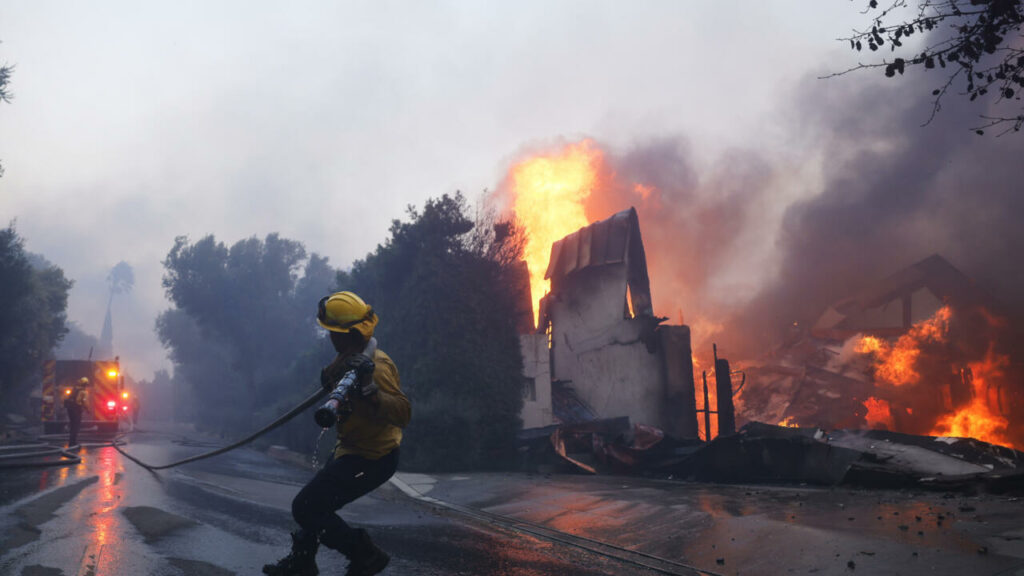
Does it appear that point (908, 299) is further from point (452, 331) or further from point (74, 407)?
point (74, 407)

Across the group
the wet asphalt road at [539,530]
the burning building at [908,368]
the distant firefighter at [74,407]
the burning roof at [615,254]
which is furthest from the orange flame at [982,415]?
the distant firefighter at [74,407]

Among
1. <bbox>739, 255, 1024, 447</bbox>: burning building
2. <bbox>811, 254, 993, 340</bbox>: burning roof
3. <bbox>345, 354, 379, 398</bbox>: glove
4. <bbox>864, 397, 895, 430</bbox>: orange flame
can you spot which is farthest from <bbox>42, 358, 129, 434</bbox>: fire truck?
<bbox>811, 254, 993, 340</bbox>: burning roof

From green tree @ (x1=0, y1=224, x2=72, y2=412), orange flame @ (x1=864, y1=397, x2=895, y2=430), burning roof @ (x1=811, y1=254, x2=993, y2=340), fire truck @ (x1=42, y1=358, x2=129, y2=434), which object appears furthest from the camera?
burning roof @ (x1=811, y1=254, x2=993, y2=340)

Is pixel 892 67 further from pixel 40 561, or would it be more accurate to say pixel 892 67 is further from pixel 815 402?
pixel 815 402

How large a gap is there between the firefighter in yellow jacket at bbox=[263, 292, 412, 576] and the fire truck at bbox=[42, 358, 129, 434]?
24869 mm

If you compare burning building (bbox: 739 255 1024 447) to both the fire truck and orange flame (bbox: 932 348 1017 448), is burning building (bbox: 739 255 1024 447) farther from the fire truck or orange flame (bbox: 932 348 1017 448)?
the fire truck

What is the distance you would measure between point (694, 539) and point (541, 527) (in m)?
2.05

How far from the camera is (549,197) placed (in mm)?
30953

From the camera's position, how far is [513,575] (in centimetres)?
536

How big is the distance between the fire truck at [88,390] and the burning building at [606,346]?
16.5 metres

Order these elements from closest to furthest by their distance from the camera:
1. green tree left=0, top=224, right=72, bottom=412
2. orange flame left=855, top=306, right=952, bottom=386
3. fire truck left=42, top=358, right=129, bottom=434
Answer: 1. fire truck left=42, top=358, right=129, bottom=434
2. orange flame left=855, top=306, right=952, bottom=386
3. green tree left=0, top=224, right=72, bottom=412

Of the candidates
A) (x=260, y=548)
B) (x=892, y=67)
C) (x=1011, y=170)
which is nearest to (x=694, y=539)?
(x=260, y=548)

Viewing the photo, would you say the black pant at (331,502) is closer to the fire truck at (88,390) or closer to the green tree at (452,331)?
the green tree at (452,331)

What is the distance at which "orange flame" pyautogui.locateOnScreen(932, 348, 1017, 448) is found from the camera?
25391 millimetres
